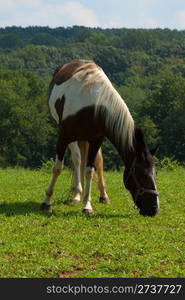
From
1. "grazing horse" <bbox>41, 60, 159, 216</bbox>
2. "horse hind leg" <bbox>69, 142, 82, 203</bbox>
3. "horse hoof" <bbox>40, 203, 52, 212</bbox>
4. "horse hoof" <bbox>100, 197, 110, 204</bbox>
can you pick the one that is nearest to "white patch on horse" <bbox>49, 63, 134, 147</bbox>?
"grazing horse" <bbox>41, 60, 159, 216</bbox>

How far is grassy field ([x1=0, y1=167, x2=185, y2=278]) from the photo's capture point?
5965 mm

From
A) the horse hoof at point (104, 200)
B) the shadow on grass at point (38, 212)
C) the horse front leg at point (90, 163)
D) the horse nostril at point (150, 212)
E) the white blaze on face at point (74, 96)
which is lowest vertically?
the horse hoof at point (104, 200)

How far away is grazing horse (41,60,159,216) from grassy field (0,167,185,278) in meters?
0.47

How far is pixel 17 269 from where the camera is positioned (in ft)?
19.3

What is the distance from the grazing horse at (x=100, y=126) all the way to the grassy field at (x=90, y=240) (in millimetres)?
474

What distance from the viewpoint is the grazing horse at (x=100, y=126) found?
8445 millimetres

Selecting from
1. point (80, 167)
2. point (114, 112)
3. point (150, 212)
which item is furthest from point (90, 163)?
point (150, 212)

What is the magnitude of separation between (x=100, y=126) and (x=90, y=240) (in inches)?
95.1

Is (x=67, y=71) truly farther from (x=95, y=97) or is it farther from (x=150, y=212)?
(x=150, y=212)

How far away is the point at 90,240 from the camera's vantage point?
A: 720 cm

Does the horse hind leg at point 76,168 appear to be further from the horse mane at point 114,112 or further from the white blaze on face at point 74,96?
the horse mane at point 114,112

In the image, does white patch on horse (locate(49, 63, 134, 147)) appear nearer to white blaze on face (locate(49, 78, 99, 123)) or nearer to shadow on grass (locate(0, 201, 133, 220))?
white blaze on face (locate(49, 78, 99, 123))

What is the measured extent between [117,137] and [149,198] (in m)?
1.19

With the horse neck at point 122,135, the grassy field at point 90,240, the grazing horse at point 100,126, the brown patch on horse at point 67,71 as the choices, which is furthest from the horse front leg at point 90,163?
the brown patch on horse at point 67,71
